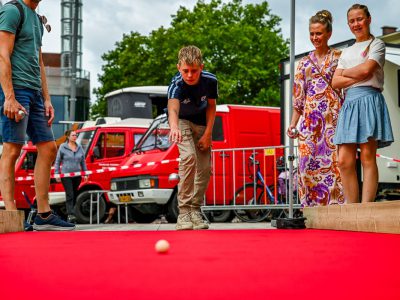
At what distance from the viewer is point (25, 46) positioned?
6293 mm

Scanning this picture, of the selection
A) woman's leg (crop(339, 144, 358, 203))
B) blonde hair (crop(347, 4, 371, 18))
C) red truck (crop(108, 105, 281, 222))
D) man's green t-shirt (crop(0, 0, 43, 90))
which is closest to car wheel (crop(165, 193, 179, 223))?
red truck (crop(108, 105, 281, 222))

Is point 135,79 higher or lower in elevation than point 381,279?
higher

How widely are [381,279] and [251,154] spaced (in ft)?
35.7

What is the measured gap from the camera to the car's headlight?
1383 cm

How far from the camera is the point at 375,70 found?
6.04 meters

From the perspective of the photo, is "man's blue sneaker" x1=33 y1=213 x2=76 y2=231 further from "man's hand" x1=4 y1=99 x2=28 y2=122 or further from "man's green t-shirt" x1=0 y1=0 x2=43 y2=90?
"man's green t-shirt" x1=0 y1=0 x2=43 y2=90

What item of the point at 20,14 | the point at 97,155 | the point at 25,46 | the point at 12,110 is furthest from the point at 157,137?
the point at 12,110

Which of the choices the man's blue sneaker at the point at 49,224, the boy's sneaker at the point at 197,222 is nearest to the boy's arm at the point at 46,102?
the man's blue sneaker at the point at 49,224

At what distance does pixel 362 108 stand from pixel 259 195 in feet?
23.9

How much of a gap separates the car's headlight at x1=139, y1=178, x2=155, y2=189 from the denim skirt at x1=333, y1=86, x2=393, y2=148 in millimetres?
7927

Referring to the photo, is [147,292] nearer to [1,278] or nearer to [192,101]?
[1,278]

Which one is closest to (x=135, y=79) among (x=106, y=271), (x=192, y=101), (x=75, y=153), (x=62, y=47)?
(x=62, y=47)

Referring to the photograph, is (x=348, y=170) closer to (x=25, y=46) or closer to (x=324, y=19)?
(x=324, y=19)

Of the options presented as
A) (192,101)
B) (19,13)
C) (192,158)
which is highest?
(19,13)
